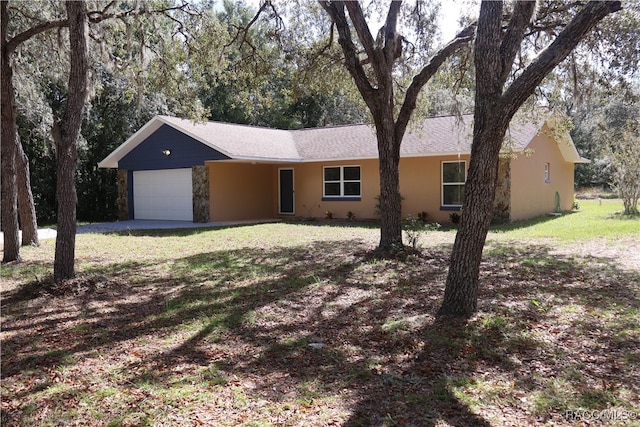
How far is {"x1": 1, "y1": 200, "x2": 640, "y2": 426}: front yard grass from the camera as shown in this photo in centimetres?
329

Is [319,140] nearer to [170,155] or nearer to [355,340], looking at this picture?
[170,155]

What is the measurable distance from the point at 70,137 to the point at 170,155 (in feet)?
38.0

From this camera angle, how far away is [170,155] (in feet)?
59.4

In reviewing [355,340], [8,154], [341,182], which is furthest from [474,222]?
[341,182]

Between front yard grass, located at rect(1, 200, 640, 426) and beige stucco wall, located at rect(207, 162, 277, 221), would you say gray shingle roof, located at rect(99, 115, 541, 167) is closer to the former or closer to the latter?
beige stucco wall, located at rect(207, 162, 277, 221)

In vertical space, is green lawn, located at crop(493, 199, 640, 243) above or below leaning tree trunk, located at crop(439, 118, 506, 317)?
below

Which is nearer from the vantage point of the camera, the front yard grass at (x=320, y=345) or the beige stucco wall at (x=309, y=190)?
the front yard grass at (x=320, y=345)

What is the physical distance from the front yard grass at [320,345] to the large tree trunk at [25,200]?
308 cm

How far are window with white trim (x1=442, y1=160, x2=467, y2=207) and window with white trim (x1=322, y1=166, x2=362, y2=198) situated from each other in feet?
10.0

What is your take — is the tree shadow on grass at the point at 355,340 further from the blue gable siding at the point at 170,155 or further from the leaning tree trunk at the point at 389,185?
the blue gable siding at the point at 170,155

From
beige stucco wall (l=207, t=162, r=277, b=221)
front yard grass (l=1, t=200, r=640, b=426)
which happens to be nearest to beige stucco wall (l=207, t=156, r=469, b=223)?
beige stucco wall (l=207, t=162, r=277, b=221)

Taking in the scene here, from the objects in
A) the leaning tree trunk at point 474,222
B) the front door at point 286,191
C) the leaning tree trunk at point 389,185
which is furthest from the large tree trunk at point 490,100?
the front door at point 286,191

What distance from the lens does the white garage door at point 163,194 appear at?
18141mm

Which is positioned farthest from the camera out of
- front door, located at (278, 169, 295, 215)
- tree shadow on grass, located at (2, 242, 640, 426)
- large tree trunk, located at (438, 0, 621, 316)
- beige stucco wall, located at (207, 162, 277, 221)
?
front door, located at (278, 169, 295, 215)
